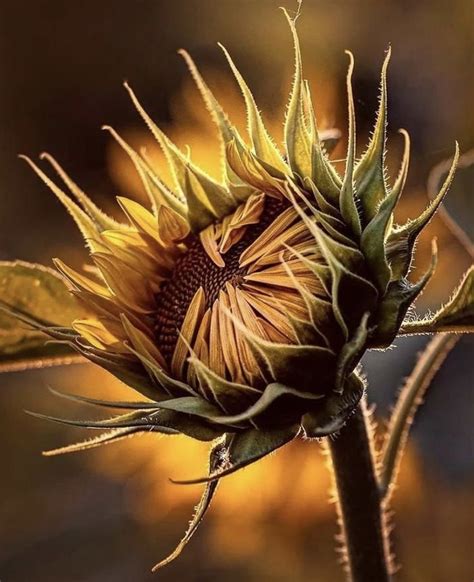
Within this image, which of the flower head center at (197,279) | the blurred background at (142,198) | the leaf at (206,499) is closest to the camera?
the leaf at (206,499)

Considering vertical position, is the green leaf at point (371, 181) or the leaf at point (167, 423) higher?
the green leaf at point (371, 181)

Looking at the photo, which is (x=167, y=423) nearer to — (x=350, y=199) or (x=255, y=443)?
(x=255, y=443)

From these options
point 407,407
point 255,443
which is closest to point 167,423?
point 255,443

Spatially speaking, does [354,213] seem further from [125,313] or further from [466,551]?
[466,551]

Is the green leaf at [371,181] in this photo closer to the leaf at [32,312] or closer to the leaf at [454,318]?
the leaf at [454,318]

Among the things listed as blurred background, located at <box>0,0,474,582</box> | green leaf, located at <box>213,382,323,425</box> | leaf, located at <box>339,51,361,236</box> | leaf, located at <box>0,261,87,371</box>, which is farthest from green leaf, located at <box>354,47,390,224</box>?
blurred background, located at <box>0,0,474,582</box>

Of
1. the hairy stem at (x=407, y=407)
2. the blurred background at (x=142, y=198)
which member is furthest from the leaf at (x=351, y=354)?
the blurred background at (x=142, y=198)
